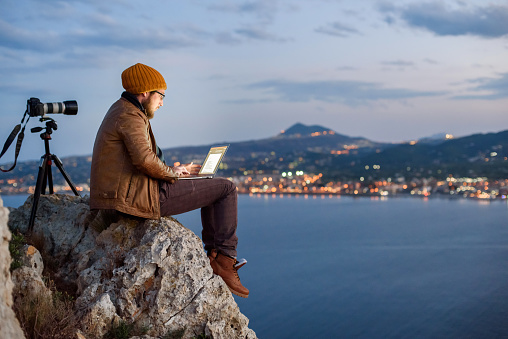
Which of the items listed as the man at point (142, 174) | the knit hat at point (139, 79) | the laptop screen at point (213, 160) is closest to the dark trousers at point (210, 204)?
the man at point (142, 174)

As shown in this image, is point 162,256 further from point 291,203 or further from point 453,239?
point 291,203

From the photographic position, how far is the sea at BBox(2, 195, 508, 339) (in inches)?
1422

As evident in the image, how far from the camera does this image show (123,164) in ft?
12.9

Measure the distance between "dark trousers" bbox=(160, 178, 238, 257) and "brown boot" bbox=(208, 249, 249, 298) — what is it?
0.05 m

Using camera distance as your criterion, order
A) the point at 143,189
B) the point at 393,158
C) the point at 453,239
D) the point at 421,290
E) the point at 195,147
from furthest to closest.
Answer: the point at 393,158, the point at 195,147, the point at 453,239, the point at 421,290, the point at 143,189

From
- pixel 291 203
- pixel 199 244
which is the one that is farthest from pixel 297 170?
pixel 199 244

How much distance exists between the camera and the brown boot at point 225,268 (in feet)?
14.4

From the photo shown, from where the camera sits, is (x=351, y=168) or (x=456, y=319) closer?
(x=456, y=319)

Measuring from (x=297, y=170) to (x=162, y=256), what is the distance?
120m

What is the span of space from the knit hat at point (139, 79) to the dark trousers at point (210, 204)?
735 mm

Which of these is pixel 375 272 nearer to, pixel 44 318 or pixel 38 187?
pixel 38 187

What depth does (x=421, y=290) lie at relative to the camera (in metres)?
43.6

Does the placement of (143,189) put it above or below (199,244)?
above

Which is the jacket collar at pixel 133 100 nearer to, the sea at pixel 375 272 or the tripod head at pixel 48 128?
the tripod head at pixel 48 128
